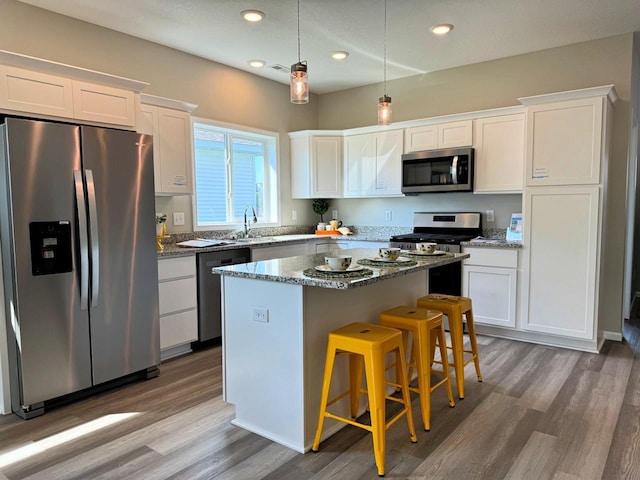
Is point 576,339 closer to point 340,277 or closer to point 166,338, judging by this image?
point 340,277

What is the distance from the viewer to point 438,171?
4.52 meters

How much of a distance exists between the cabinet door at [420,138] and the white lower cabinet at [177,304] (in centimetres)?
260

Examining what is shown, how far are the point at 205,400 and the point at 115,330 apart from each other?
780mm

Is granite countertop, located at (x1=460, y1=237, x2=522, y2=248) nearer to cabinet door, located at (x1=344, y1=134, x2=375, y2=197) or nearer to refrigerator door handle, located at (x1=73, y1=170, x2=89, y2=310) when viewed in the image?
cabinet door, located at (x1=344, y1=134, x2=375, y2=197)

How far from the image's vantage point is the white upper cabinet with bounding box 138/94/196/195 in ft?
11.9

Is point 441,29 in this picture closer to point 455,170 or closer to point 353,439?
point 455,170

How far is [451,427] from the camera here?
2471 millimetres

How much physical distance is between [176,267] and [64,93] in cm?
146

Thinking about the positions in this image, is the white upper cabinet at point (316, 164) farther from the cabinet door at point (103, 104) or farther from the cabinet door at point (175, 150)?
the cabinet door at point (103, 104)

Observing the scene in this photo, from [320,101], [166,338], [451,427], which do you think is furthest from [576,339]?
[320,101]

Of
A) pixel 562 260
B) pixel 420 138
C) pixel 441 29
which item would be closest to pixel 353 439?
pixel 562 260

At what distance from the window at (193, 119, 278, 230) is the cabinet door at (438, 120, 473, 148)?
1.94 m

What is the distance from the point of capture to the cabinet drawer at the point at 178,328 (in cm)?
352

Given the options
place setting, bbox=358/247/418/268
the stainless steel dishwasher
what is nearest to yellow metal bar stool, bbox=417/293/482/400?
place setting, bbox=358/247/418/268
